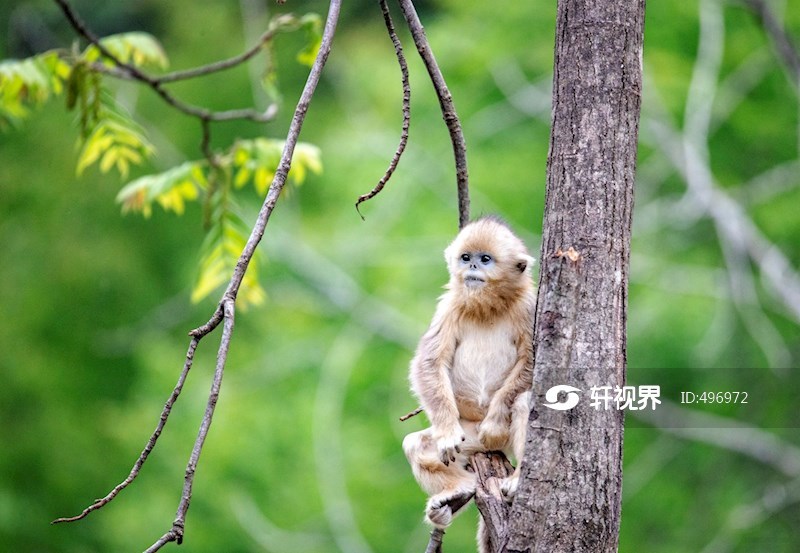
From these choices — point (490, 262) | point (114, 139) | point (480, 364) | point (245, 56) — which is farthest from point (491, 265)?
point (114, 139)

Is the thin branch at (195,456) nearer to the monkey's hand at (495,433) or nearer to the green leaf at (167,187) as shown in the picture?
the monkey's hand at (495,433)

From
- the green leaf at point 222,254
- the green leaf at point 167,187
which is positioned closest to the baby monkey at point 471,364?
the green leaf at point 222,254

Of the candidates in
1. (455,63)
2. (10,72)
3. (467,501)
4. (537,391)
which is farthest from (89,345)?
(537,391)

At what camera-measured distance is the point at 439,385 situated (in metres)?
3.66

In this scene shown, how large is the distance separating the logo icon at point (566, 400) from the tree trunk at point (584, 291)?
0.02m

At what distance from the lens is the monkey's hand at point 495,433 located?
11.2 ft

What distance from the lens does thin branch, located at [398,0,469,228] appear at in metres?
3.06

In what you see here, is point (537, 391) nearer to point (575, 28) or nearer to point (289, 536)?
point (575, 28)

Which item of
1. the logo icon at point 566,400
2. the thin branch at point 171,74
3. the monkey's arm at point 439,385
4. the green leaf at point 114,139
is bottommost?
the logo icon at point 566,400

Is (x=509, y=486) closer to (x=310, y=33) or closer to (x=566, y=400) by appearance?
(x=566, y=400)

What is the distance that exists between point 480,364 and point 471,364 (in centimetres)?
4

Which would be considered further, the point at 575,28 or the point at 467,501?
the point at 467,501

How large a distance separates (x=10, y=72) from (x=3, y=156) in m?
8.23

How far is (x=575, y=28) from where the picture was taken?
2.68m
